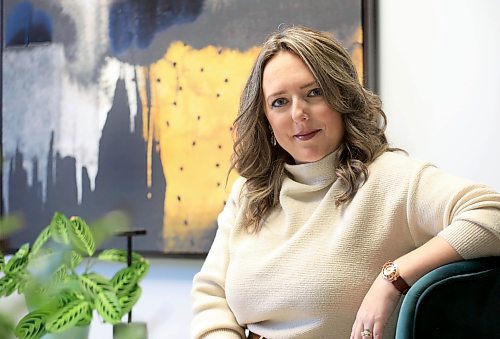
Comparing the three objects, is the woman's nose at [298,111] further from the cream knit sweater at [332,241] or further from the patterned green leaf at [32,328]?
the patterned green leaf at [32,328]

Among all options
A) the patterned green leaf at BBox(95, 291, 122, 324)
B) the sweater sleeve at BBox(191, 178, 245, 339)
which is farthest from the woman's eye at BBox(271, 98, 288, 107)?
the patterned green leaf at BBox(95, 291, 122, 324)

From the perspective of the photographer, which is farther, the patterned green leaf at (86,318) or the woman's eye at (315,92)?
the woman's eye at (315,92)

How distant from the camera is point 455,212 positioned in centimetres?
127

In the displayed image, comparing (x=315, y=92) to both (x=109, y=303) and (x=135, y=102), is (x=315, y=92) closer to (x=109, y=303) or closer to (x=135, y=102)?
(x=109, y=303)

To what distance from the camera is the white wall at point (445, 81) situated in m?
2.02

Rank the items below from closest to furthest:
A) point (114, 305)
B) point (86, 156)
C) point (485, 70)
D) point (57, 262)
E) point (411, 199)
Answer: point (57, 262)
point (114, 305)
point (411, 199)
point (485, 70)
point (86, 156)

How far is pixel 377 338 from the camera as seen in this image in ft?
4.01

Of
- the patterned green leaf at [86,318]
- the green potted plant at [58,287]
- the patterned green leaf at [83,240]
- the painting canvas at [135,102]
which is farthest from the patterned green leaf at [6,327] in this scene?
the painting canvas at [135,102]

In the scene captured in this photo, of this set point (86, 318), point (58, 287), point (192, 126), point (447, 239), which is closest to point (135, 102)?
point (192, 126)

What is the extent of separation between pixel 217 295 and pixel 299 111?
0.52m

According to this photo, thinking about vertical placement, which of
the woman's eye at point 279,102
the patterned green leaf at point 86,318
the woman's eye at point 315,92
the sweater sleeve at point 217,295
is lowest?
the sweater sleeve at point 217,295

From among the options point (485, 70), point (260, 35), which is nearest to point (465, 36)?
point (485, 70)

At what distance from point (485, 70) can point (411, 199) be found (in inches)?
34.4

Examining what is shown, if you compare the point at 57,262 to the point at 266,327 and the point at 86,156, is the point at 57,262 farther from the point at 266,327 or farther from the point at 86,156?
the point at 86,156
